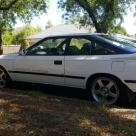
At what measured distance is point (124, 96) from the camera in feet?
13.8

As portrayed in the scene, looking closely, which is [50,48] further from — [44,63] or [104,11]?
[104,11]

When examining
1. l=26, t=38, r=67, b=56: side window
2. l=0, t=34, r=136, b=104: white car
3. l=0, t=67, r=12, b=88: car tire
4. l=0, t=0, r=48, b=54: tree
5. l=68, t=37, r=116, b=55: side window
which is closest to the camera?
l=0, t=34, r=136, b=104: white car

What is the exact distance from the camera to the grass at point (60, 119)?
2.67 metres

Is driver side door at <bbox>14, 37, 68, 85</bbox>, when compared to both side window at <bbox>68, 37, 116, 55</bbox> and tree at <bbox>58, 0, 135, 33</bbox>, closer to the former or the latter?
side window at <bbox>68, 37, 116, 55</bbox>

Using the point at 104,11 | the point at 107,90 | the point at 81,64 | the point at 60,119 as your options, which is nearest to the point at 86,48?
the point at 81,64

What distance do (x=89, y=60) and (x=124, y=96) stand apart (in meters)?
1.04

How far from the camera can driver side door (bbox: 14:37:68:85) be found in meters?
4.83

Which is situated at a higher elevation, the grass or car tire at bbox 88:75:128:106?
car tire at bbox 88:75:128:106

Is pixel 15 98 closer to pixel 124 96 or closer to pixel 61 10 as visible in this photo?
pixel 124 96

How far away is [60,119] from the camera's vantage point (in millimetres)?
3111

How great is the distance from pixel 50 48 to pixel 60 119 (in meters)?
2.38

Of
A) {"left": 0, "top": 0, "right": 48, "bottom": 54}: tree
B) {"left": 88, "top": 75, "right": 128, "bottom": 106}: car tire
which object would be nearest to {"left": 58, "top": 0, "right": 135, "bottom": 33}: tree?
{"left": 0, "top": 0, "right": 48, "bottom": 54}: tree

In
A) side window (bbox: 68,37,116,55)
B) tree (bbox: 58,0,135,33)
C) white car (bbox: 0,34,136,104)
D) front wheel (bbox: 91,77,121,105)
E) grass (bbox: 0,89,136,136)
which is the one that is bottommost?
grass (bbox: 0,89,136,136)

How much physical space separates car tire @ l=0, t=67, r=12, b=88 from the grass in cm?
147
